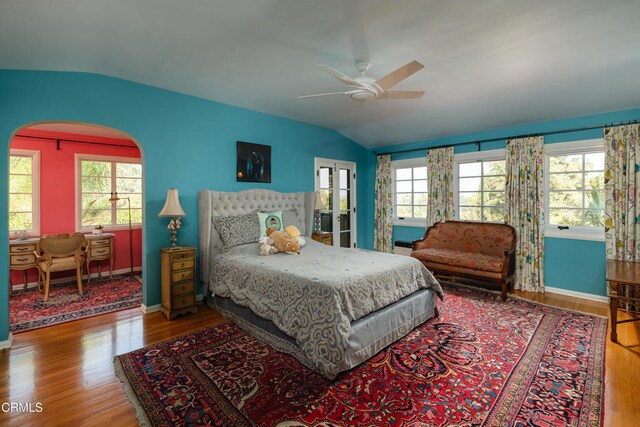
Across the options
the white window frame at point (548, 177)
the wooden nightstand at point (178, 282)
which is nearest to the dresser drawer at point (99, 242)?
the wooden nightstand at point (178, 282)

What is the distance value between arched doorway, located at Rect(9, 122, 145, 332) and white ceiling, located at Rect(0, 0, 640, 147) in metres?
1.67

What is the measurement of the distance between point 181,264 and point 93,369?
1.30 metres

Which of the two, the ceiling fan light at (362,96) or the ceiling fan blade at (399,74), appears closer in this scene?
the ceiling fan blade at (399,74)

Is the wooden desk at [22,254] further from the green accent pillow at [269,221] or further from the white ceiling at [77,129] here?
the green accent pillow at [269,221]

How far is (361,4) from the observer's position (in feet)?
6.89

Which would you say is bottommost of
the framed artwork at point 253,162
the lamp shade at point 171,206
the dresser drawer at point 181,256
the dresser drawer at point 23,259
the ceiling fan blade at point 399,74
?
the dresser drawer at point 23,259

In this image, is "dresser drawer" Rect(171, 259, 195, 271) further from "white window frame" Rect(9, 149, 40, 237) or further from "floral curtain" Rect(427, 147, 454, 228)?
"floral curtain" Rect(427, 147, 454, 228)

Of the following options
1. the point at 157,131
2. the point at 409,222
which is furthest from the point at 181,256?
the point at 409,222

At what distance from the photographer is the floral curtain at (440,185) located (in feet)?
17.8

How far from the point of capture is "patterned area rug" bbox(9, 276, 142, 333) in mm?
3393

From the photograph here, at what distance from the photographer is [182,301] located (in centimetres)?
354

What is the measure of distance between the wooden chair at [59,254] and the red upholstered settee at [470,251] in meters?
5.12

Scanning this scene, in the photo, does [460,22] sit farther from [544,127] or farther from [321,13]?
[544,127]

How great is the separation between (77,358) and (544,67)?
5257mm
